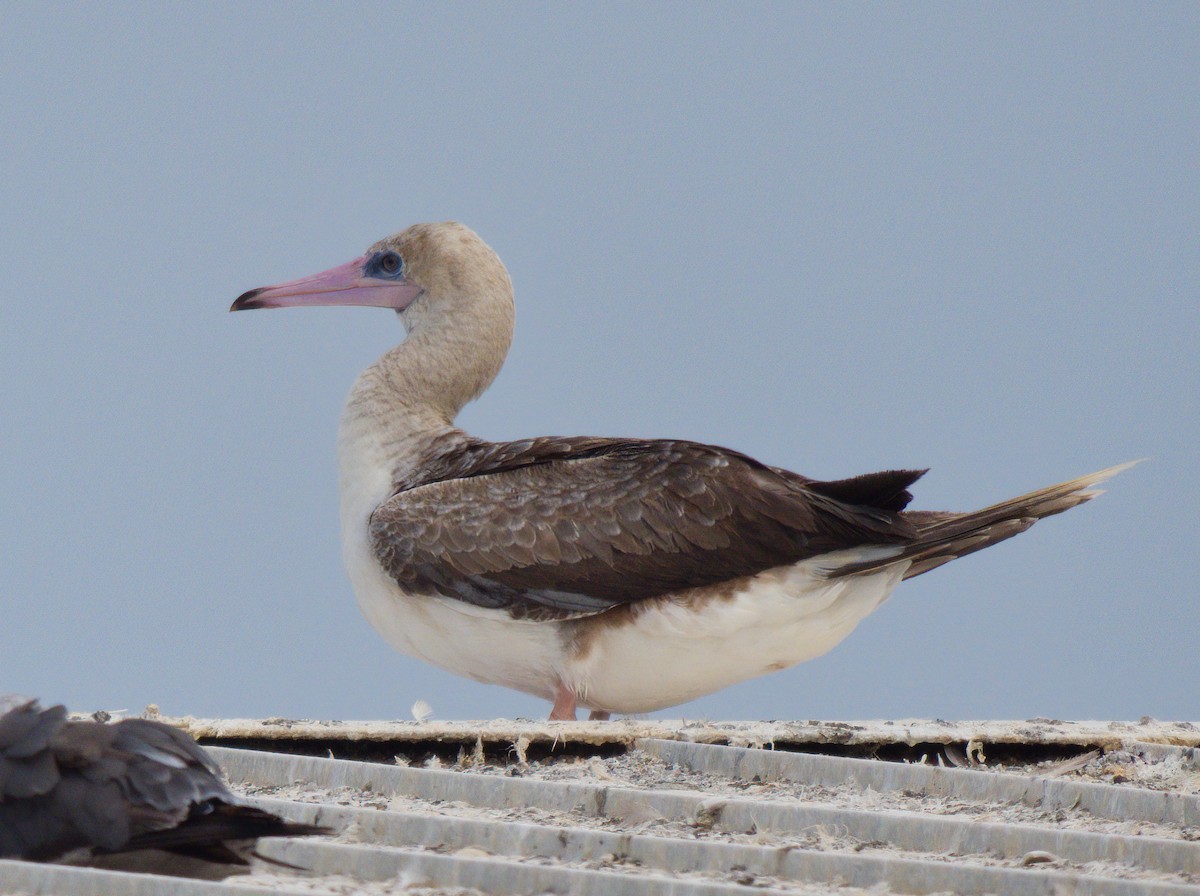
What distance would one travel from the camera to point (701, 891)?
3256 mm

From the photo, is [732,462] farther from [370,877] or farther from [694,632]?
[370,877]

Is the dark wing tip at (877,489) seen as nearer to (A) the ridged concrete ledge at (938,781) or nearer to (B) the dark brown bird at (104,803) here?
(A) the ridged concrete ledge at (938,781)

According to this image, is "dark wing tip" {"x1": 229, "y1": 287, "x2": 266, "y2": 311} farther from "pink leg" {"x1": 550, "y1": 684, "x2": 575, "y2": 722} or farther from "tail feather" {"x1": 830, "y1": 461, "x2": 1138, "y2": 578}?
"tail feather" {"x1": 830, "y1": 461, "x2": 1138, "y2": 578}

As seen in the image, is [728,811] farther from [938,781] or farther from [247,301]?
[247,301]

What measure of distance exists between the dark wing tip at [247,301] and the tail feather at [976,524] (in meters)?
4.57

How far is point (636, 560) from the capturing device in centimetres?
748

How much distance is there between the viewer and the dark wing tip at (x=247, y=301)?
10.2 metres

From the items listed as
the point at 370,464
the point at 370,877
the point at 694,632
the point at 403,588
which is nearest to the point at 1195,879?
the point at 370,877

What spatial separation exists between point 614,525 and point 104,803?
4054 millimetres

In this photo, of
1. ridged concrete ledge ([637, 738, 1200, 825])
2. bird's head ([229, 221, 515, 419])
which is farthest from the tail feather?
bird's head ([229, 221, 515, 419])

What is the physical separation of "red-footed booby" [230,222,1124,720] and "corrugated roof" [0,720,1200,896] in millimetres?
1198

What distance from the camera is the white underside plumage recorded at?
745cm

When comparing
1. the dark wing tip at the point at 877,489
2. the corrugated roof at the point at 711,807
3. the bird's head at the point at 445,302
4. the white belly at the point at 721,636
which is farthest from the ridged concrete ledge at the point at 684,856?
the bird's head at the point at 445,302

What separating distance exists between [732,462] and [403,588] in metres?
1.72
